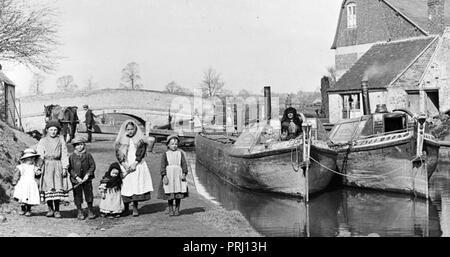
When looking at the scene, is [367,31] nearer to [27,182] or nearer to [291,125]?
[291,125]

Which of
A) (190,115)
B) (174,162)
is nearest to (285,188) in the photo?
(174,162)

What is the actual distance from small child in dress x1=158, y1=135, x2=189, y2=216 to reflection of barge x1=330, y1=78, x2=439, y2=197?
10060 millimetres

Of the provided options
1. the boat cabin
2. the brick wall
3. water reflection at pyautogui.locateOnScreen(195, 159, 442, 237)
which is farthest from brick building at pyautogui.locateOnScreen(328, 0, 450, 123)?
the brick wall

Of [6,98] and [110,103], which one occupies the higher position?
[110,103]

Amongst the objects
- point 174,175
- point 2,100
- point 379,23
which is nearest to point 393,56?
point 379,23

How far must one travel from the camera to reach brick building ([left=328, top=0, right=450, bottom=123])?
97.9 feet

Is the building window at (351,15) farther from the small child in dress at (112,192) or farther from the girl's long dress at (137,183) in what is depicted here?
the small child in dress at (112,192)

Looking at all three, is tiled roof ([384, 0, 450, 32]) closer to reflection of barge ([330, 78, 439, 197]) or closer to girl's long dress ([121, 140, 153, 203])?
A: reflection of barge ([330, 78, 439, 197])

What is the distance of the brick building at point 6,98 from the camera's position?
88.1 feet

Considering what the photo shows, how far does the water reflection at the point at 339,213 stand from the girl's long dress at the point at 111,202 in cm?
404

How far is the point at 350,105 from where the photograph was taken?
114 ft

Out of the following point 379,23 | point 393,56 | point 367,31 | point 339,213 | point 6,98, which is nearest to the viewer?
point 339,213

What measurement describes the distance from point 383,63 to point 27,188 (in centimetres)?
2750
